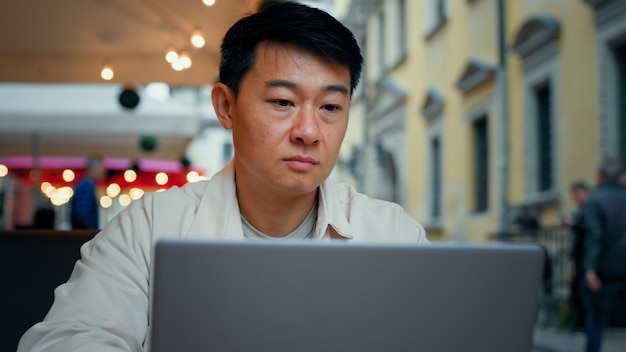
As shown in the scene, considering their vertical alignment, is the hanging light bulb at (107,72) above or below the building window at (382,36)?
below

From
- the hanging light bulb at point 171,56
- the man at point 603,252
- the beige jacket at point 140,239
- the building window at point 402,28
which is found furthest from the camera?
the building window at point 402,28

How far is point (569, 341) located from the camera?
392 inches

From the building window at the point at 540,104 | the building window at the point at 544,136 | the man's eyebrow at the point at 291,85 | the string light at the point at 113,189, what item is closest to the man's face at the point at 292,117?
the man's eyebrow at the point at 291,85

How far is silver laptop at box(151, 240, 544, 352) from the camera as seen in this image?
108 cm

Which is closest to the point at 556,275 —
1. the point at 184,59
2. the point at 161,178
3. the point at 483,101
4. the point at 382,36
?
the point at 483,101

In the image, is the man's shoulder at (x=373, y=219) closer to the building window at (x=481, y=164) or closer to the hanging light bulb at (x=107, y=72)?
the hanging light bulb at (x=107, y=72)

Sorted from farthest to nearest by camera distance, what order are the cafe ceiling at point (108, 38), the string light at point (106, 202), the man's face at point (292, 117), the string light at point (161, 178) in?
the string light at point (106, 202)
the string light at point (161, 178)
the cafe ceiling at point (108, 38)
the man's face at point (292, 117)

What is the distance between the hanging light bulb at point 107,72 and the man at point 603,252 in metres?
3.60

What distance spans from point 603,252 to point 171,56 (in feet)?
11.4

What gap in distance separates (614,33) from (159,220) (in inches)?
386

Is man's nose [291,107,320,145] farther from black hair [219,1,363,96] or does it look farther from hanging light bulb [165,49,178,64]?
hanging light bulb [165,49,178,64]

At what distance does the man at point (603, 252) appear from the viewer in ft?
23.1

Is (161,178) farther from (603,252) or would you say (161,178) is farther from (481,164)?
(481,164)

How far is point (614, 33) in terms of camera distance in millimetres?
10773
